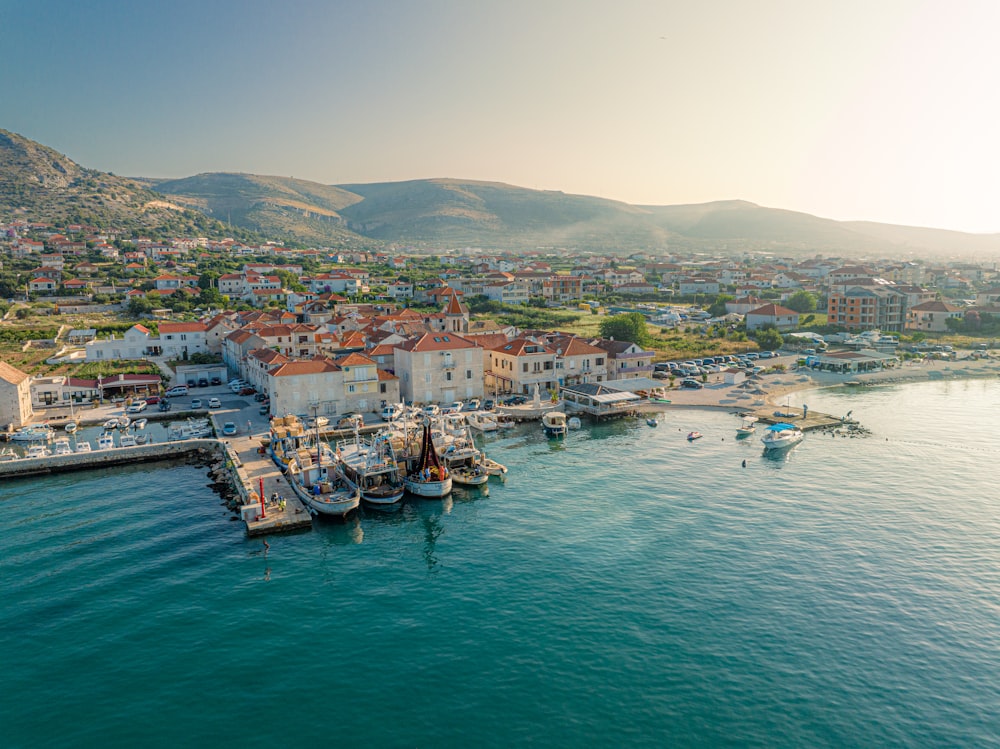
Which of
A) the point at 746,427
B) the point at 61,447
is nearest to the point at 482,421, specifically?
the point at 746,427

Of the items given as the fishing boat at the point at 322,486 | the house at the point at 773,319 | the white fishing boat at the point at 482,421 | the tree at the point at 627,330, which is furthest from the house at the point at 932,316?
the fishing boat at the point at 322,486

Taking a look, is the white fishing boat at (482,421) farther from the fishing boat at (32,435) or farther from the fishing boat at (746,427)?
the fishing boat at (32,435)

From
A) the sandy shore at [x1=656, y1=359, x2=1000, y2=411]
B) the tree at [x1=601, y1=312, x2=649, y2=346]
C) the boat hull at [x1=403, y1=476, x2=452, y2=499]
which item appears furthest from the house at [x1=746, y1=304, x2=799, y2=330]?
the boat hull at [x1=403, y1=476, x2=452, y2=499]

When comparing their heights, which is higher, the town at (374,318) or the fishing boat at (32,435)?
the town at (374,318)

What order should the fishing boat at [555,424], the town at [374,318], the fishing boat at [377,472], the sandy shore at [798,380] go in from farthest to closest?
the sandy shore at [798,380] < the town at [374,318] < the fishing boat at [555,424] < the fishing boat at [377,472]

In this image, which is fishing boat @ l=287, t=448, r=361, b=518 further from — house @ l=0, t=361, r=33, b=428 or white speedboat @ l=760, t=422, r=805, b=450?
white speedboat @ l=760, t=422, r=805, b=450
